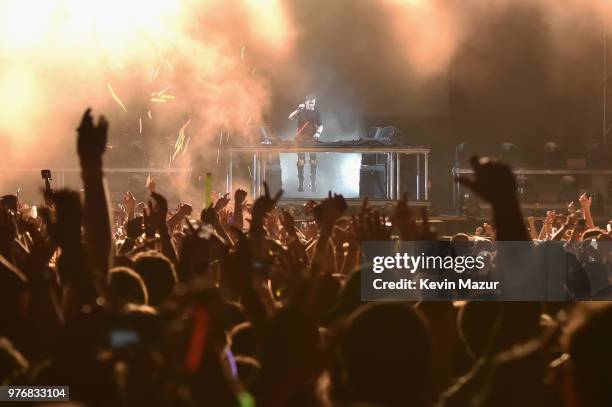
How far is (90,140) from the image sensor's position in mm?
2840

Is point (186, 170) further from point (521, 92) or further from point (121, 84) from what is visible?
point (521, 92)

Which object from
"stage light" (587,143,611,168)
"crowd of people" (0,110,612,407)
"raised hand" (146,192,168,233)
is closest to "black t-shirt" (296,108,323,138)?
"stage light" (587,143,611,168)

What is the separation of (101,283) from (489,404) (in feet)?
3.55

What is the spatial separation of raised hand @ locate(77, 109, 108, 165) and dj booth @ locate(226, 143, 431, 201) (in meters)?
9.48

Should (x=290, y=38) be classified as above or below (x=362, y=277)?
above

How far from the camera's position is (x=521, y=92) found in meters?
16.4

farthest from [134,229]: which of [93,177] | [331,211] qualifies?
[93,177]

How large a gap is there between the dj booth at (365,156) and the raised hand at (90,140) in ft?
31.1

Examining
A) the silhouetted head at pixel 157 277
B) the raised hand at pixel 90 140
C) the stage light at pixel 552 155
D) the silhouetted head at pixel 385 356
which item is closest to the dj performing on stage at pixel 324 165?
the stage light at pixel 552 155

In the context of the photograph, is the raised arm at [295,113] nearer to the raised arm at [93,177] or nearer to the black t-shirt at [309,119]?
the black t-shirt at [309,119]

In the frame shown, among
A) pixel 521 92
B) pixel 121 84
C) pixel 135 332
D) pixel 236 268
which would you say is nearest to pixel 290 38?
pixel 121 84

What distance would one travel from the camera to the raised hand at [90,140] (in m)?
2.84

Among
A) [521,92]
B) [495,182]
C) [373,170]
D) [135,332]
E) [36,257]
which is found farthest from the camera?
[521,92]

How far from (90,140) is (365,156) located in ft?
35.2
